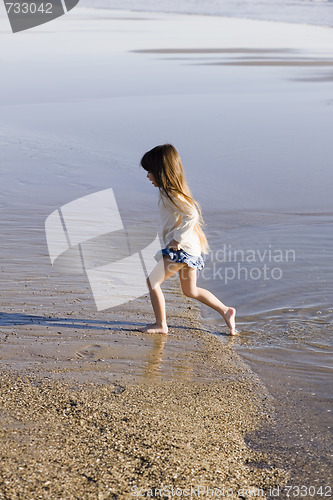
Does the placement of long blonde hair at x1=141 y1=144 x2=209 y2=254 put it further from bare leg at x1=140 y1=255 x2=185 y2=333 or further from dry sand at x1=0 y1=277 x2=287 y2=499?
dry sand at x1=0 y1=277 x2=287 y2=499

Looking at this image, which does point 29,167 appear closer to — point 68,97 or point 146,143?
point 146,143

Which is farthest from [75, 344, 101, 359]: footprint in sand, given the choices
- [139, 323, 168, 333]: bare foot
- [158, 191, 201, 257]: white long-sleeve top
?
[158, 191, 201, 257]: white long-sleeve top

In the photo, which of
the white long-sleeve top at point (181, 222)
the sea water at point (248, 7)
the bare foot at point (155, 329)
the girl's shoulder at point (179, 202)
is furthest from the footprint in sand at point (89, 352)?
the sea water at point (248, 7)

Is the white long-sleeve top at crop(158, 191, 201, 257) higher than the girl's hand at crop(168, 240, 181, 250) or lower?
higher

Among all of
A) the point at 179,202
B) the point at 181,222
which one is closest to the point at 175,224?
the point at 181,222

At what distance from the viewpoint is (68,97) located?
14.9 meters

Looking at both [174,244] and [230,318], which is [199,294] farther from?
[174,244]

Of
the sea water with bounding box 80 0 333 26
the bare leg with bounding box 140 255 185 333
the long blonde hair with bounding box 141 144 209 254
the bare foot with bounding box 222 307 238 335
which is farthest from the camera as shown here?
the sea water with bounding box 80 0 333 26

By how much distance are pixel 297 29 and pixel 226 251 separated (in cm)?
2864

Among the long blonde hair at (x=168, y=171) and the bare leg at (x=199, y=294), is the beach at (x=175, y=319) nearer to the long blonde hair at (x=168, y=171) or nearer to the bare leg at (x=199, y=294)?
the bare leg at (x=199, y=294)

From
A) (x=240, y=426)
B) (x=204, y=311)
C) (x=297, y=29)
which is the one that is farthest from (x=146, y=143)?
(x=297, y=29)

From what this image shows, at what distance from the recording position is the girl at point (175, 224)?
4.75 metres

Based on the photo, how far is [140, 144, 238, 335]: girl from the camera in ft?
15.6

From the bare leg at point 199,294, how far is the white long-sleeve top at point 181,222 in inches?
7.2
